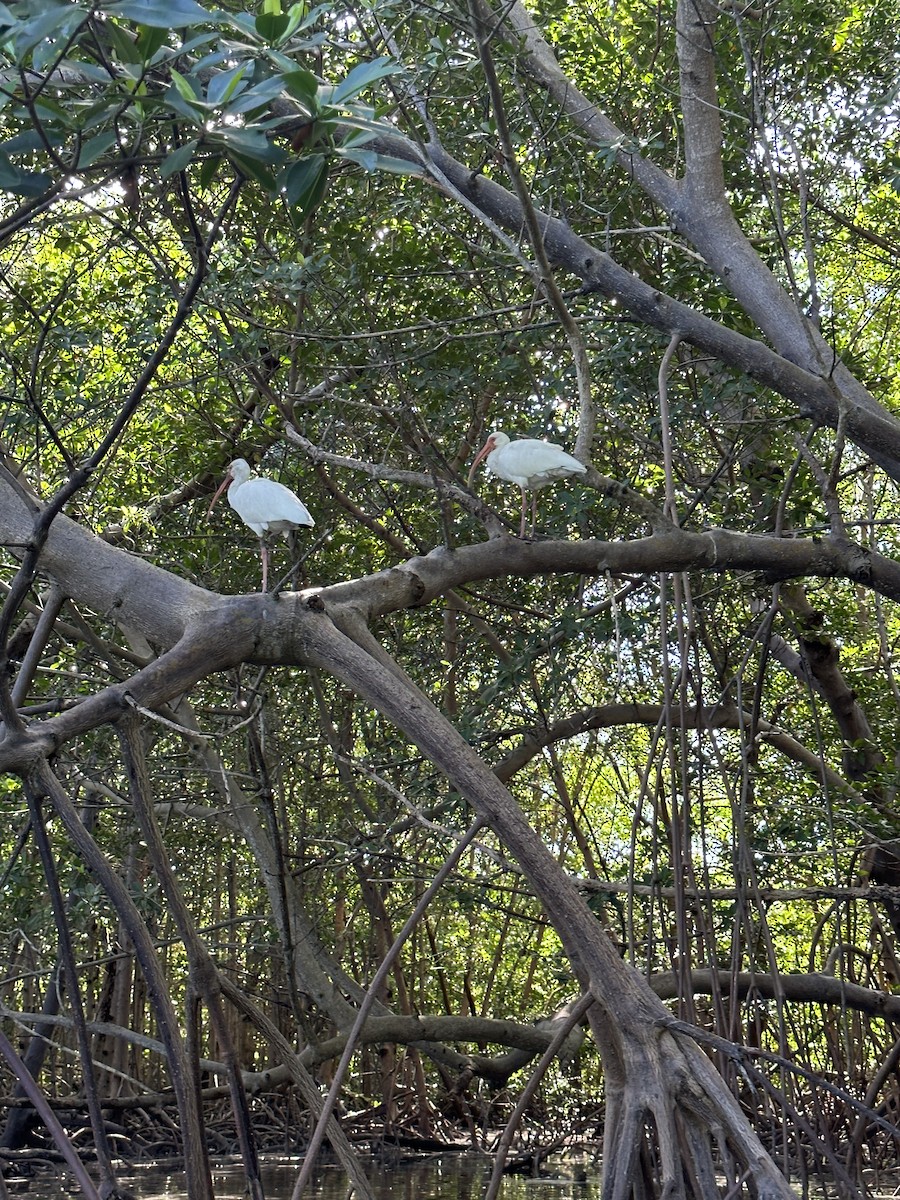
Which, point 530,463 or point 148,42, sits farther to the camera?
point 530,463

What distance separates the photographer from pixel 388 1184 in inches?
236

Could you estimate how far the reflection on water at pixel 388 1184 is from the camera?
219 inches

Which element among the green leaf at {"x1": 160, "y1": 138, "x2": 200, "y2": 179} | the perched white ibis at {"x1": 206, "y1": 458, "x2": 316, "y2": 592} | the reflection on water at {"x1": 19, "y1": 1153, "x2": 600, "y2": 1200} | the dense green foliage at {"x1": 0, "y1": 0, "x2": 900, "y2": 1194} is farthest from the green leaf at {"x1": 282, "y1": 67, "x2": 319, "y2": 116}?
the reflection on water at {"x1": 19, "y1": 1153, "x2": 600, "y2": 1200}

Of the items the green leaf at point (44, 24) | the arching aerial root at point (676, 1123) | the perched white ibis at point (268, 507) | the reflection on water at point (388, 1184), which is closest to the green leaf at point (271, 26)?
the green leaf at point (44, 24)

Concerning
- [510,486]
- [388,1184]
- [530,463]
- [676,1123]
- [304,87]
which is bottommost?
[388,1184]

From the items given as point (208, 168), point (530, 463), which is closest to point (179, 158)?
point (208, 168)

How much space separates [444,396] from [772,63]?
184cm

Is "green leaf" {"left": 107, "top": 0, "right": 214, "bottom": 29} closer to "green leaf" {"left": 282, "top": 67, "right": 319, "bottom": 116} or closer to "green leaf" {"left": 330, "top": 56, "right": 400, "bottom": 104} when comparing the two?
"green leaf" {"left": 282, "top": 67, "right": 319, "bottom": 116}

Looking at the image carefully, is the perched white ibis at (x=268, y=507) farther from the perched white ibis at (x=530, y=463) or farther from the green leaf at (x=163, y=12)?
the green leaf at (x=163, y=12)

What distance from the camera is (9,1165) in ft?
20.3

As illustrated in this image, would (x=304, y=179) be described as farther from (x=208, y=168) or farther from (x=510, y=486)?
(x=510, y=486)

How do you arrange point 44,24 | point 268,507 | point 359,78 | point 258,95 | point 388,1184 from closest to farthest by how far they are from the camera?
point 44,24 < point 258,95 < point 359,78 < point 268,507 < point 388,1184

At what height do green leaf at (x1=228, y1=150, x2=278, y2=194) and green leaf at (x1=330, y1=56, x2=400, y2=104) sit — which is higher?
green leaf at (x1=330, y1=56, x2=400, y2=104)

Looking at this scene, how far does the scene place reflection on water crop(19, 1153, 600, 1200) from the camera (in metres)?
5.57
